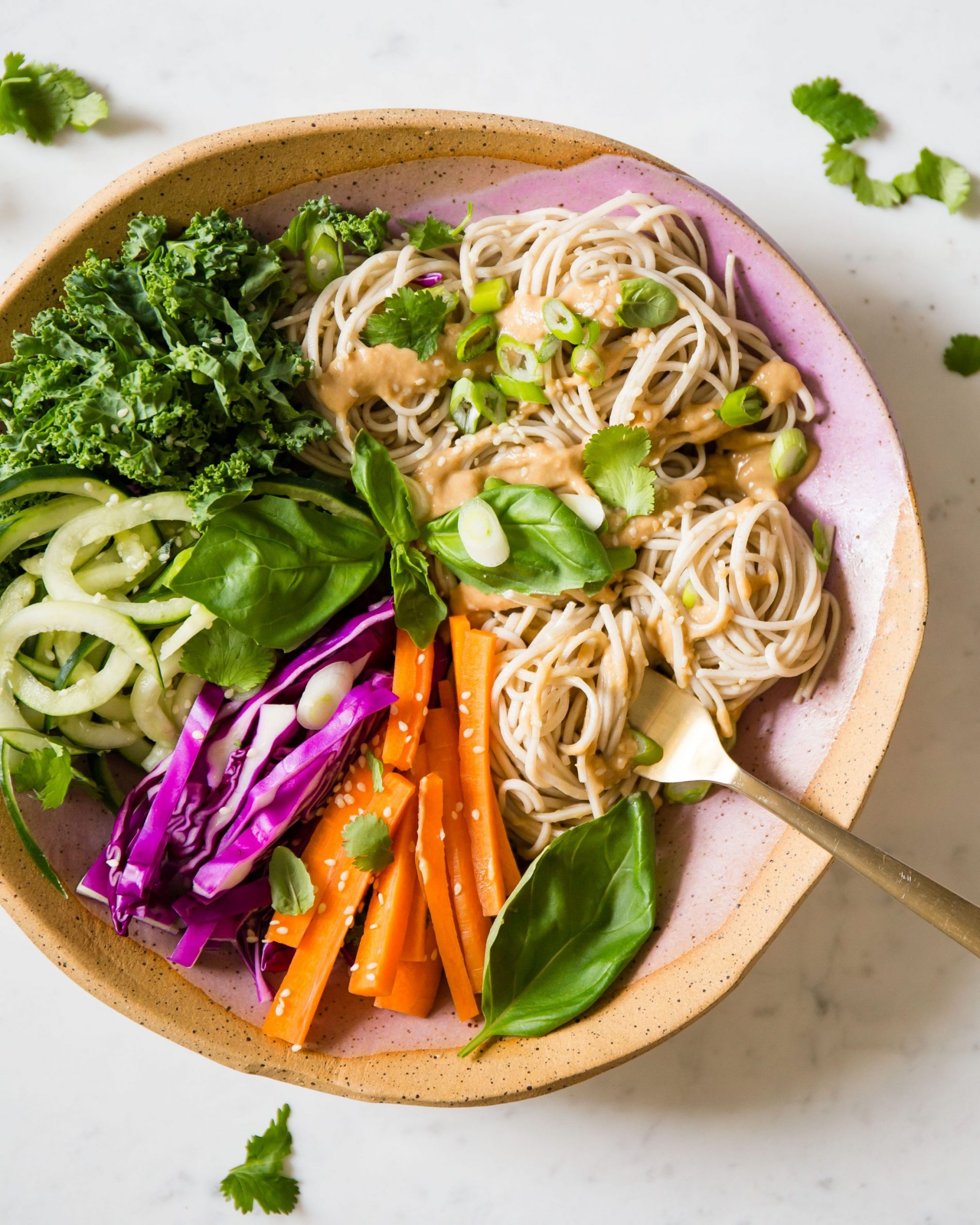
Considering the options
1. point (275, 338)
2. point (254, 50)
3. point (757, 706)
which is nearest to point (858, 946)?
point (757, 706)

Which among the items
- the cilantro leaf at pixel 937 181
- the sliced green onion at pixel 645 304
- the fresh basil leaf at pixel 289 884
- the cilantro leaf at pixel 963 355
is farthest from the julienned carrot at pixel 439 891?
the cilantro leaf at pixel 937 181

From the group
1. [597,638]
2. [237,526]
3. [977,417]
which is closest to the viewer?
[237,526]

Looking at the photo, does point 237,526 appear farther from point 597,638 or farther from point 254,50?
point 254,50

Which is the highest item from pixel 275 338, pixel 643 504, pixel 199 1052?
pixel 275 338

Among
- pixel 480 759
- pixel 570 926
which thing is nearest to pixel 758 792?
pixel 570 926

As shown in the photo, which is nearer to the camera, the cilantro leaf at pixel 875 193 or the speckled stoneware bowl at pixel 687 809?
the speckled stoneware bowl at pixel 687 809

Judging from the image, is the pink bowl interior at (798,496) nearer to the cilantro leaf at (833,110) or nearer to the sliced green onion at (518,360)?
the sliced green onion at (518,360)

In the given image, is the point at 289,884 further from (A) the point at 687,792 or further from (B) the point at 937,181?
(B) the point at 937,181
